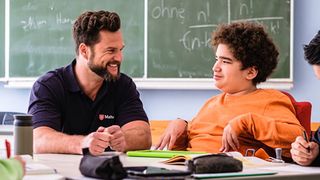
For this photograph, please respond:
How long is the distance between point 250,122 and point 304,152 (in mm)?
365

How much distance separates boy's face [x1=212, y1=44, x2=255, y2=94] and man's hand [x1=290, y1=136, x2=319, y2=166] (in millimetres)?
623

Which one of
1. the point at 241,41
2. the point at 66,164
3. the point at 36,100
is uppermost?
the point at 241,41

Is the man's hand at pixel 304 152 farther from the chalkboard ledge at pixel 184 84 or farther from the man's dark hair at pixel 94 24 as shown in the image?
the chalkboard ledge at pixel 184 84

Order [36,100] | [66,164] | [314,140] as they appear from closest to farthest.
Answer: [66,164] → [314,140] → [36,100]

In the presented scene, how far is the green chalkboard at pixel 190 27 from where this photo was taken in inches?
177

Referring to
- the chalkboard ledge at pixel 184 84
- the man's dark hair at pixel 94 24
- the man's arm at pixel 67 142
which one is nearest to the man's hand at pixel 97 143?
the man's arm at pixel 67 142

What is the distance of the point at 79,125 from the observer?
2.89 m

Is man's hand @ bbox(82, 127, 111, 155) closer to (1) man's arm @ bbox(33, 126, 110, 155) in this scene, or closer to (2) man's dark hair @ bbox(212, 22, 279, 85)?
(1) man's arm @ bbox(33, 126, 110, 155)

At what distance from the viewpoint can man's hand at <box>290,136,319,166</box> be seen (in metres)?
2.14

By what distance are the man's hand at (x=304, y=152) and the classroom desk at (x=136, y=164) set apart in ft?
0.11

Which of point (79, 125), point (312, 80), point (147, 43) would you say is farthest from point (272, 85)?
point (79, 125)

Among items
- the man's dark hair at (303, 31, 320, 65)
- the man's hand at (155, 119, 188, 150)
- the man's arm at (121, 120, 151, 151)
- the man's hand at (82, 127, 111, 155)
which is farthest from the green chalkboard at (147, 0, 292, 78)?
the man's hand at (82, 127, 111, 155)

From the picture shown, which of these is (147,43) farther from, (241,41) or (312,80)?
(241,41)

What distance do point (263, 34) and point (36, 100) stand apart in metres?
1.14
